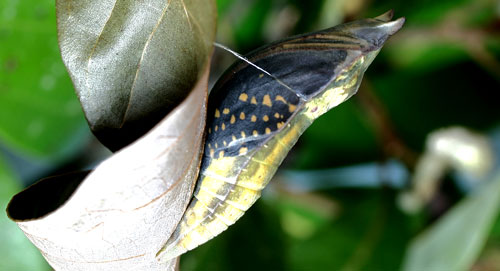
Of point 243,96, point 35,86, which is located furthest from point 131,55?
point 35,86

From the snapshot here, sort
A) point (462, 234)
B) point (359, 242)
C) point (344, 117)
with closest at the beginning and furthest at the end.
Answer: point (462, 234) < point (359, 242) < point (344, 117)

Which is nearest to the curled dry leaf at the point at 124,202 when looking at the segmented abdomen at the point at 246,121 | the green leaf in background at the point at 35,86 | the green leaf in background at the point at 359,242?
the segmented abdomen at the point at 246,121

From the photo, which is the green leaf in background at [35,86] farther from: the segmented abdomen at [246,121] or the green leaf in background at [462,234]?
the green leaf in background at [462,234]

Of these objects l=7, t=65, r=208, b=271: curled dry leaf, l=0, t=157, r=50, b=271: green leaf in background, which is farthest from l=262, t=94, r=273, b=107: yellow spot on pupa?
l=0, t=157, r=50, b=271: green leaf in background

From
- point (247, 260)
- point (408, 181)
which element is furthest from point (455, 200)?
point (247, 260)

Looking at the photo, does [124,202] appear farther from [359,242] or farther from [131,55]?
[359,242]

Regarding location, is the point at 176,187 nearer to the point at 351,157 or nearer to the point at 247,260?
the point at 247,260

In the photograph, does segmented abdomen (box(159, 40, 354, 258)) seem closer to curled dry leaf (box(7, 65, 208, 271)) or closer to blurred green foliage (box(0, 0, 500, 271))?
curled dry leaf (box(7, 65, 208, 271))
